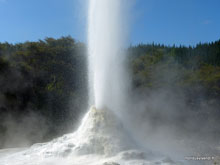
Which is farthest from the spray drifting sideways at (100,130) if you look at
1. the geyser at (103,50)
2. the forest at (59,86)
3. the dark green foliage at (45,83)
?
the dark green foliage at (45,83)

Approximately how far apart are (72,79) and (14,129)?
5.39 meters

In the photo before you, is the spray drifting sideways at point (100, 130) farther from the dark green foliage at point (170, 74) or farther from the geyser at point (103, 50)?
the dark green foliage at point (170, 74)

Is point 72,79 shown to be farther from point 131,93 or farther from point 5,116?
point 5,116

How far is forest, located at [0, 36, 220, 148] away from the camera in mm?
10250

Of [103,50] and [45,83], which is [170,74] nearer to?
[45,83]

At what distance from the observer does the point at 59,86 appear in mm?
13109

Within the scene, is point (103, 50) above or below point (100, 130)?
above

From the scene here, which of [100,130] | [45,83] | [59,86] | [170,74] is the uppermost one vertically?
[170,74]

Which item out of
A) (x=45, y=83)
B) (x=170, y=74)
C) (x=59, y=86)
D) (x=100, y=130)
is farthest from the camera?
(x=170, y=74)

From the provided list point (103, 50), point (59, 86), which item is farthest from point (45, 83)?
point (103, 50)

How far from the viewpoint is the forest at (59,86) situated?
10.2m

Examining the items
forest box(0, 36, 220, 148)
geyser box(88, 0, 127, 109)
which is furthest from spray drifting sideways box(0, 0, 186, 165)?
forest box(0, 36, 220, 148)

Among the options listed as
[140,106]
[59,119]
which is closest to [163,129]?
[140,106]

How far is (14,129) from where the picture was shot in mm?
9617
